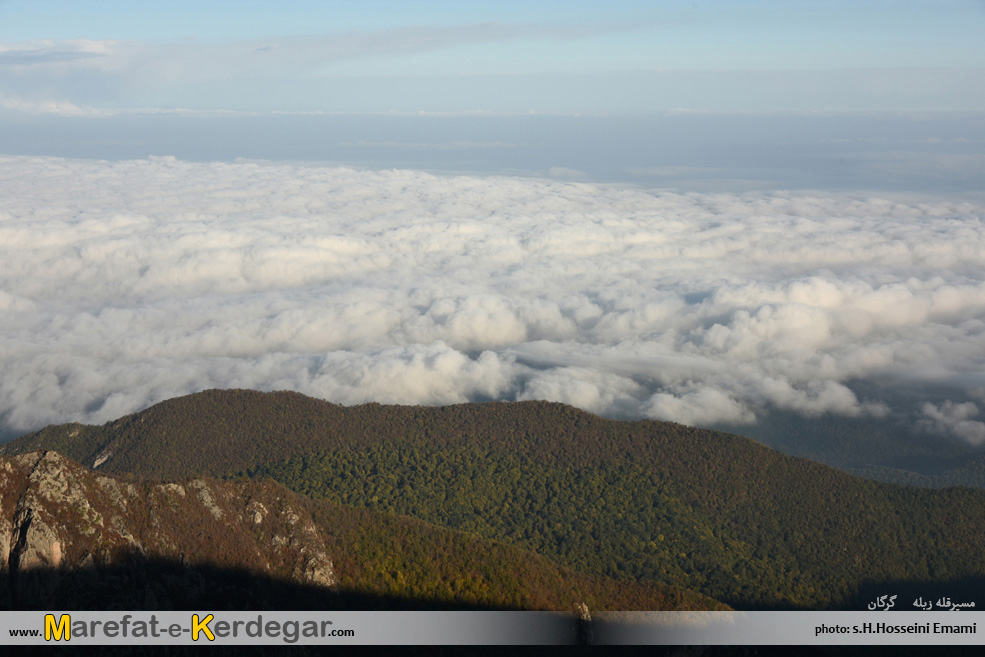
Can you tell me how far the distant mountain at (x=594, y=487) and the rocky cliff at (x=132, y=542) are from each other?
13809 mm

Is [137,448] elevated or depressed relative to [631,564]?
elevated

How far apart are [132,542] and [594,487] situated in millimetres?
60055

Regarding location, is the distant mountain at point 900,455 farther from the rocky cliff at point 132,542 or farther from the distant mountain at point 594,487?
the rocky cliff at point 132,542

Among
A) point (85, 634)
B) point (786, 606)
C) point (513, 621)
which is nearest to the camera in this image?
point (85, 634)

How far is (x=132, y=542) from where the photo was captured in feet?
181

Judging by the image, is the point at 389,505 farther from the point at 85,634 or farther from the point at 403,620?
the point at 85,634

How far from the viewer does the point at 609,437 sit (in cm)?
11406

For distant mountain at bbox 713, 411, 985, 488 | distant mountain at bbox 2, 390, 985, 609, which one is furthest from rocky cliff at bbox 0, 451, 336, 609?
distant mountain at bbox 713, 411, 985, 488

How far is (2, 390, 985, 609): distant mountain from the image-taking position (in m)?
90.2

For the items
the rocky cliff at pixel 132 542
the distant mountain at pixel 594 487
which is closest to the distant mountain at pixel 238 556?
the rocky cliff at pixel 132 542

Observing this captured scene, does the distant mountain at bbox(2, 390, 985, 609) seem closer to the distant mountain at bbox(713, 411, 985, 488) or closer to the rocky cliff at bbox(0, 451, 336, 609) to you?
the rocky cliff at bbox(0, 451, 336, 609)

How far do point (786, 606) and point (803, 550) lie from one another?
13051 millimetres

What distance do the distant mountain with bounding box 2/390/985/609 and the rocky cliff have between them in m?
13.8
